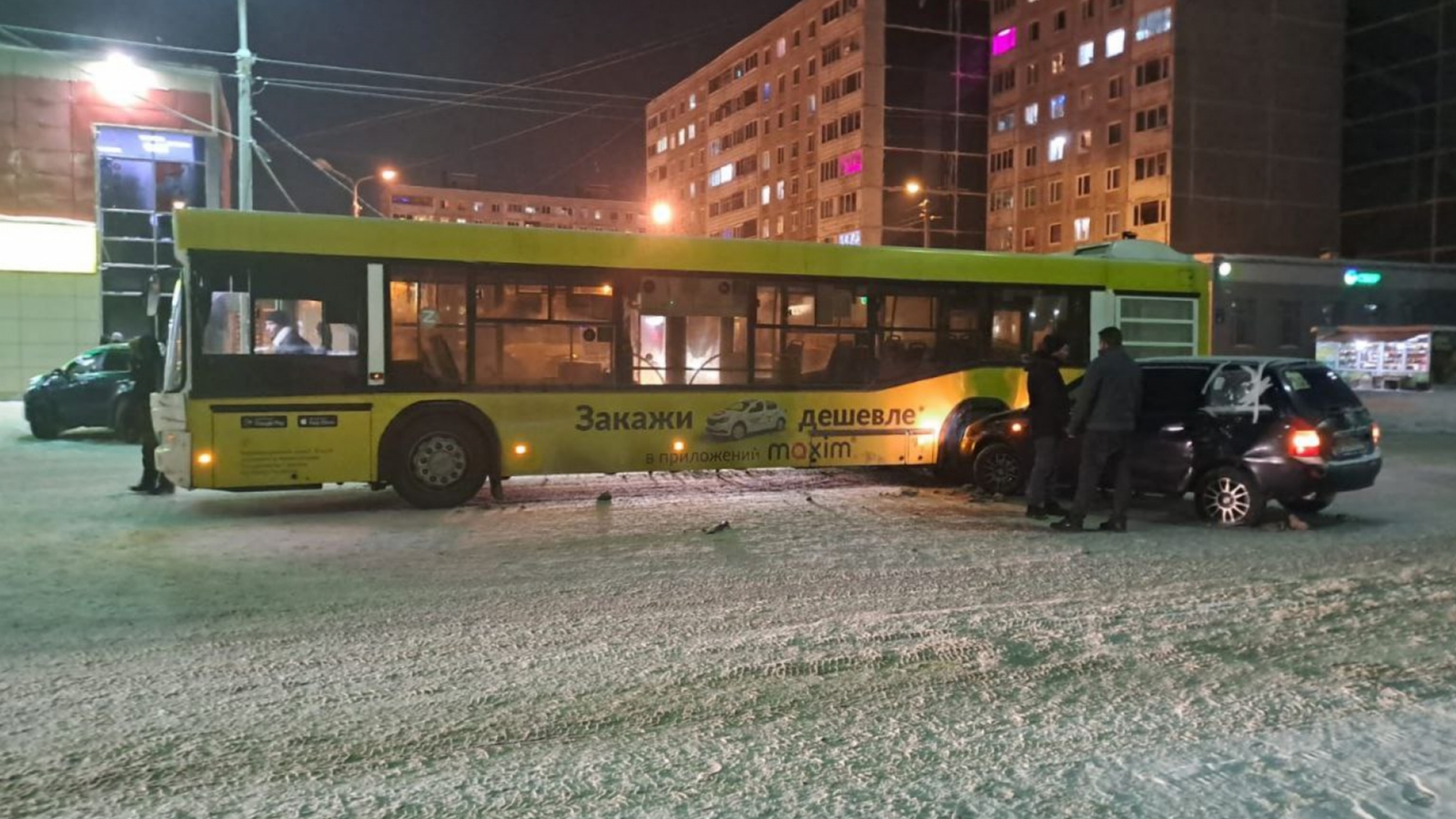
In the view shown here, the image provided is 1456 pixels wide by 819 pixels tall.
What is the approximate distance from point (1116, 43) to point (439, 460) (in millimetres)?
61976

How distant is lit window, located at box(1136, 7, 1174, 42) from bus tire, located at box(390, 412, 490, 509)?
5873 centimetres

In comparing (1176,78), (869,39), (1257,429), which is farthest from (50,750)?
(869,39)

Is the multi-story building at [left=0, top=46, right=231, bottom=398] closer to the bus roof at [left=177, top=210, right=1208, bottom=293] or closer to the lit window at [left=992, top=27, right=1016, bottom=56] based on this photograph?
the bus roof at [left=177, top=210, right=1208, bottom=293]

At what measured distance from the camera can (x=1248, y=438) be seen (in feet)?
32.5

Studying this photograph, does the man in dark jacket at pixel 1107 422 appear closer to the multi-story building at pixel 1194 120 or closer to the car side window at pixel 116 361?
the car side window at pixel 116 361

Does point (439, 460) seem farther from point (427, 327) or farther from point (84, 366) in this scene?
point (84, 366)

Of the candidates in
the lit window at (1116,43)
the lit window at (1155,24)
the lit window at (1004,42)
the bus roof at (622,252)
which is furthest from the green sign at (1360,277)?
the bus roof at (622,252)

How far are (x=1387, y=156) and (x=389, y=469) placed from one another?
69.8m

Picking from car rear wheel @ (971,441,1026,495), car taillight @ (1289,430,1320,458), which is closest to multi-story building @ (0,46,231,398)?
car rear wheel @ (971,441,1026,495)

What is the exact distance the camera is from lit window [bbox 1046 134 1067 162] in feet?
220

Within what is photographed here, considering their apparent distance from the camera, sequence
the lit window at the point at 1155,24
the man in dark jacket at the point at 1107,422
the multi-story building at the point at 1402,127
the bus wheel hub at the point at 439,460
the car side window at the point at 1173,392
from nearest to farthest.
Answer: the man in dark jacket at the point at 1107,422, the car side window at the point at 1173,392, the bus wheel hub at the point at 439,460, the lit window at the point at 1155,24, the multi-story building at the point at 1402,127

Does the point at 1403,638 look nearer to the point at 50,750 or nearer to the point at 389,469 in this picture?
the point at 50,750

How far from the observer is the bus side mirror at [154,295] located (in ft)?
37.4

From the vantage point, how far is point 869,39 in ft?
236
